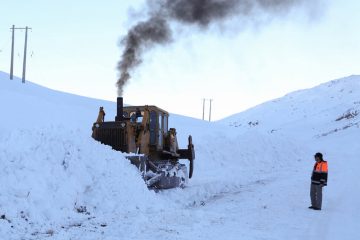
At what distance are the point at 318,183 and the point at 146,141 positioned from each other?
6.00m

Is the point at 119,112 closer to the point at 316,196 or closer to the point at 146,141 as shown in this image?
the point at 146,141

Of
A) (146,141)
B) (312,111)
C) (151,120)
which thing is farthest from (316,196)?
(312,111)

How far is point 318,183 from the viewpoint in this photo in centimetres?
1335

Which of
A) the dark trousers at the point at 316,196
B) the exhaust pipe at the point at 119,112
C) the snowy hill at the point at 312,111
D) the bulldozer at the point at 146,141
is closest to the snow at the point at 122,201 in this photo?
the dark trousers at the point at 316,196

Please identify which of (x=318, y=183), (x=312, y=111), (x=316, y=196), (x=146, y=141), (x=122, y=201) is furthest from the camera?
(x=312, y=111)

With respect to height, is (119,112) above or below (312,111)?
below

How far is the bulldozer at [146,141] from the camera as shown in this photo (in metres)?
15.2

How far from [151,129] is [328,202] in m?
6.38

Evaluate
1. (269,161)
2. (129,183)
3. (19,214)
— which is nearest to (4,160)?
(19,214)

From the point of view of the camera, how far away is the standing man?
13.2 meters

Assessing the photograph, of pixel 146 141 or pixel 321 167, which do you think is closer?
pixel 321 167

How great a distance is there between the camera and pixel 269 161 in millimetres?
33188

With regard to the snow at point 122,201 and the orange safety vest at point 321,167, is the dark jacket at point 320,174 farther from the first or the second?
the snow at point 122,201

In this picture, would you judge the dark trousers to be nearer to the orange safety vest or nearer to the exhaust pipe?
the orange safety vest
